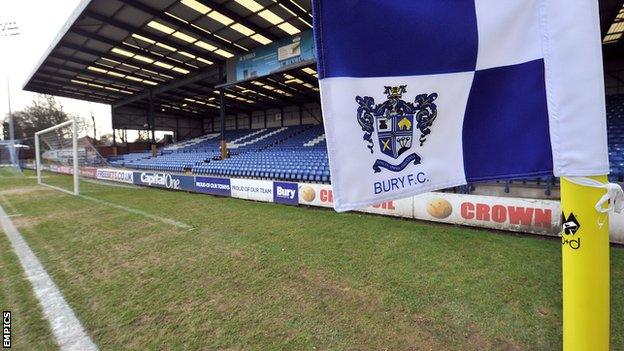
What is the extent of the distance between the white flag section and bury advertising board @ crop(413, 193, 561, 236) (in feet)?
19.2

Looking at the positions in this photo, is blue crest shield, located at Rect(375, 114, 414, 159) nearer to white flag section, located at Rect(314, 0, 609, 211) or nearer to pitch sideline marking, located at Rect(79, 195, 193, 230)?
white flag section, located at Rect(314, 0, 609, 211)

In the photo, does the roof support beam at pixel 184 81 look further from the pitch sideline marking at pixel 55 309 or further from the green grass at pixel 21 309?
the green grass at pixel 21 309

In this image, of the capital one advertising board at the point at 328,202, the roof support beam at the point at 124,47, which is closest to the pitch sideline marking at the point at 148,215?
the capital one advertising board at the point at 328,202

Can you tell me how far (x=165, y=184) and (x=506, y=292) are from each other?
14.5m

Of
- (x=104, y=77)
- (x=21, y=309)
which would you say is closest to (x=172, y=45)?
(x=104, y=77)

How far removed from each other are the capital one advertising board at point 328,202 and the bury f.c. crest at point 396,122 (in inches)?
256

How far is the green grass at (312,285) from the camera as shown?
303 cm

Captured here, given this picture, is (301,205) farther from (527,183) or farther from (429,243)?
(527,183)

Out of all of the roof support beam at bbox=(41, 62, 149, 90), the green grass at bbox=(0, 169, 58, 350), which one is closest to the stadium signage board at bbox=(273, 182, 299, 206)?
the green grass at bbox=(0, 169, 58, 350)

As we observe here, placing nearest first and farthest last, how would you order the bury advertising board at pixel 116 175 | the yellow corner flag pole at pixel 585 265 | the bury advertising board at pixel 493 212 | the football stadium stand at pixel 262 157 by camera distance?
1. the yellow corner flag pole at pixel 585 265
2. the bury advertising board at pixel 493 212
3. the football stadium stand at pixel 262 157
4. the bury advertising board at pixel 116 175

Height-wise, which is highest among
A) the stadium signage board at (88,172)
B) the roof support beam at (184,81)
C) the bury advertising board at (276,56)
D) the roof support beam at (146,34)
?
the roof support beam at (146,34)

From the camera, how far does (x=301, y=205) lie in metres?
9.84

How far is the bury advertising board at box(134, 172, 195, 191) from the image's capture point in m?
13.5

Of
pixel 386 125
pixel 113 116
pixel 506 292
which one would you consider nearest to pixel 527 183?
pixel 506 292
